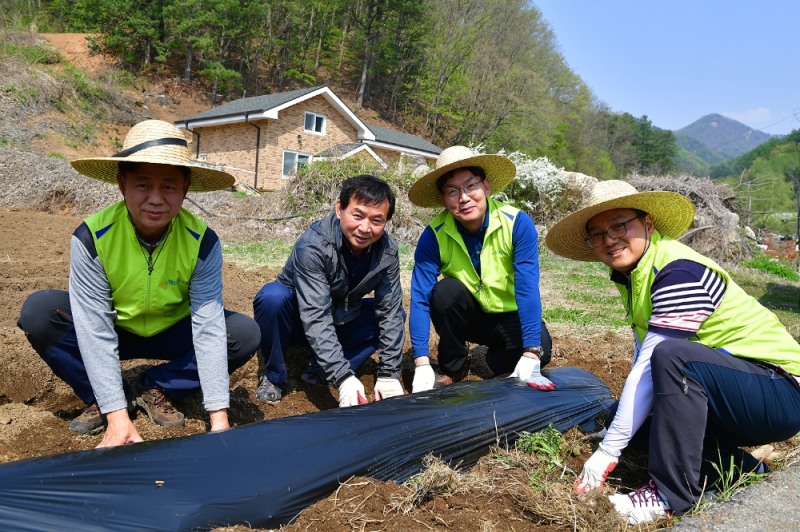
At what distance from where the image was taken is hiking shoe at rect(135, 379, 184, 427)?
2365 mm

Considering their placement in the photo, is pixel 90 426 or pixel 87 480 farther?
pixel 90 426

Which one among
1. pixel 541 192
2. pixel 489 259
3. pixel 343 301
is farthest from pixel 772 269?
pixel 343 301

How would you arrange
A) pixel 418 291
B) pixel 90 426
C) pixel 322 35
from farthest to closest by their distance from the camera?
pixel 322 35
pixel 418 291
pixel 90 426

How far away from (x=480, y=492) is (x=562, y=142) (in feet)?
142

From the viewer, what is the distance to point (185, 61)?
2995cm

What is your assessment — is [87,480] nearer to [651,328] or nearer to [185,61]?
[651,328]

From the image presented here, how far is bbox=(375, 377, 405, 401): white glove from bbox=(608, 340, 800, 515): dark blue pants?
1.17 metres

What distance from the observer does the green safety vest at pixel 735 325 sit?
1.85 meters

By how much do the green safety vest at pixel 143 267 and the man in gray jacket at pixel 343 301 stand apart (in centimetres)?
53

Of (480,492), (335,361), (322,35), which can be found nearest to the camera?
(480,492)

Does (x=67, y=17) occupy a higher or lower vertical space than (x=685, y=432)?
Answer: higher

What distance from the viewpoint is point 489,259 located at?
293 cm

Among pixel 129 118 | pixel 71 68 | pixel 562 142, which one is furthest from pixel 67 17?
pixel 562 142

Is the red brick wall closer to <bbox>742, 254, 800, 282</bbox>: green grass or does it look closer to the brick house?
the brick house
